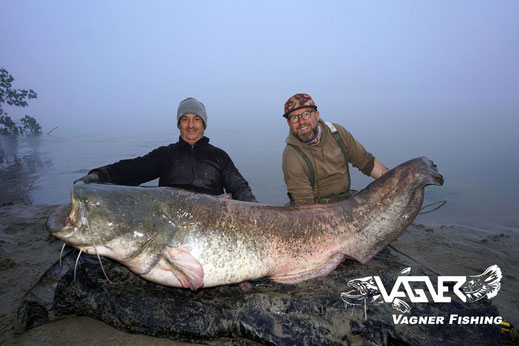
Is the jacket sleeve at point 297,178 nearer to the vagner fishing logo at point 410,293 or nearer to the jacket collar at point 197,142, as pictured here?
the jacket collar at point 197,142

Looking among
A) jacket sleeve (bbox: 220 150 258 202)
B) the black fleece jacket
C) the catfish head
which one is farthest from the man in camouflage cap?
the catfish head

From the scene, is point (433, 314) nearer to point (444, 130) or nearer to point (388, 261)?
point (388, 261)

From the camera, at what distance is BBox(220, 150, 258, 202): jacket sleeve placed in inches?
156

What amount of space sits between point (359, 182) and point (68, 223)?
35.1 feet

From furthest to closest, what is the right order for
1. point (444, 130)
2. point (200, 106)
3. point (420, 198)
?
1. point (444, 130)
2. point (200, 106)
3. point (420, 198)

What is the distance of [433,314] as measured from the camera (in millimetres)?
2092

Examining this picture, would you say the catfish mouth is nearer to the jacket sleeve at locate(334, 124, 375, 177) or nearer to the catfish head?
the catfish head

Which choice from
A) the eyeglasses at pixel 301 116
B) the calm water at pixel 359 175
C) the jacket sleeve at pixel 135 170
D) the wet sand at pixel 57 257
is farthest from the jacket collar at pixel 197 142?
the calm water at pixel 359 175

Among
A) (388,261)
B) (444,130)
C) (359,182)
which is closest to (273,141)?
(359,182)

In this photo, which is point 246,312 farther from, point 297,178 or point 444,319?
point 297,178

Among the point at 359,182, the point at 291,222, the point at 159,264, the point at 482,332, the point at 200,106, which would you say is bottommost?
the point at 359,182

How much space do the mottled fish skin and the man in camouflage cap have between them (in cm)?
134

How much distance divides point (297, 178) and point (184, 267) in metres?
2.31

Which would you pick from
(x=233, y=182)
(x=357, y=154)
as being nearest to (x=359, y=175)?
(x=357, y=154)
